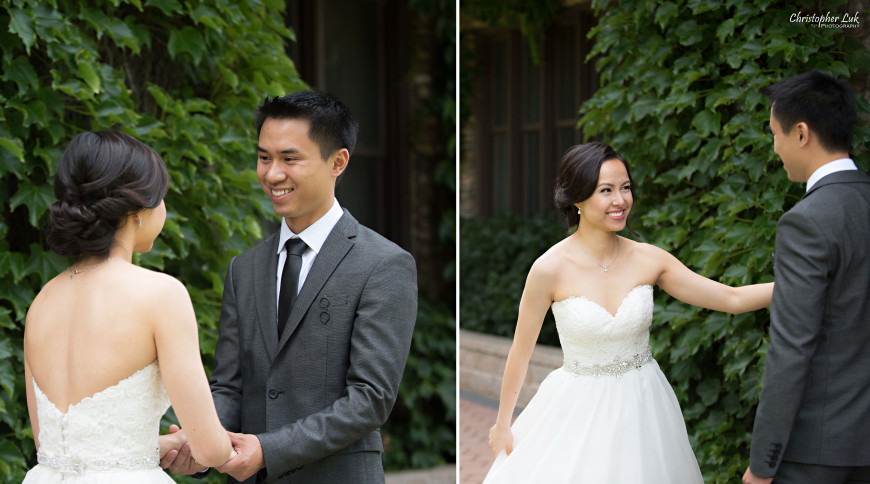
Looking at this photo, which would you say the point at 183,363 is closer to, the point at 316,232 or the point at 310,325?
the point at 310,325

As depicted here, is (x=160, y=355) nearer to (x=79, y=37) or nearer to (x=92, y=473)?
(x=92, y=473)

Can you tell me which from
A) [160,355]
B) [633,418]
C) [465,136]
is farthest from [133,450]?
[465,136]

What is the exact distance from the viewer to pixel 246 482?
8.48ft

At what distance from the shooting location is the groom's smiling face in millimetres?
2574

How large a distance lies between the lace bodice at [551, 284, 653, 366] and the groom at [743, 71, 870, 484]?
1.91 feet

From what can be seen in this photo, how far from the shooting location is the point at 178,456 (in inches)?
100

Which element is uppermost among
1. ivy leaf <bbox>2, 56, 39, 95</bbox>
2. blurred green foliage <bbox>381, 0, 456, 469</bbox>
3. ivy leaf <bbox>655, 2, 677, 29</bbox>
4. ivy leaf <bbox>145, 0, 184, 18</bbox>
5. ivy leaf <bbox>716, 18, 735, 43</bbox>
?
ivy leaf <bbox>145, 0, 184, 18</bbox>

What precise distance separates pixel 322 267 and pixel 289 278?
12cm

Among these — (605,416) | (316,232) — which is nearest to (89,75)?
(316,232)

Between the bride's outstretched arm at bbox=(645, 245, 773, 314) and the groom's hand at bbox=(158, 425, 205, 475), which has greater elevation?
the bride's outstretched arm at bbox=(645, 245, 773, 314)

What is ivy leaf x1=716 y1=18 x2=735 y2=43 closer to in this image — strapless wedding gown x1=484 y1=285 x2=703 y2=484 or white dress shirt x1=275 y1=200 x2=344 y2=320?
strapless wedding gown x1=484 y1=285 x2=703 y2=484

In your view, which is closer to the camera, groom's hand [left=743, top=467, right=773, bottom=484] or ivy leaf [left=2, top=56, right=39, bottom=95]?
groom's hand [left=743, top=467, right=773, bottom=484]

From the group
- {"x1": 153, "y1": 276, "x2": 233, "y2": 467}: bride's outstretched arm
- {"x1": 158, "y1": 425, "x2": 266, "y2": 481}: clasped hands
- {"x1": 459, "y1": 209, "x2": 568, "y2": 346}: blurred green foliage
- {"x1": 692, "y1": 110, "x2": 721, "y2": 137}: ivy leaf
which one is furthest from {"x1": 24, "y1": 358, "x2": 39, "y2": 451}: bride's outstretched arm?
{"x1": 459, "y1": 209, "x2": 568, "y2": 346}: blurred green foliage

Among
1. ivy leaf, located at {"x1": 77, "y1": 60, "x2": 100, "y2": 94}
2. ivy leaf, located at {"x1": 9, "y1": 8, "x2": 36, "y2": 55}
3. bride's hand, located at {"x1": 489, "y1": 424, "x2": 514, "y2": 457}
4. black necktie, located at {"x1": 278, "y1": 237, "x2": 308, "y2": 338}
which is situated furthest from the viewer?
ivy leaf, located at {"x1": 77, "y1": 60, "x2": 100, "y2": 94}
